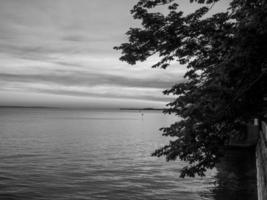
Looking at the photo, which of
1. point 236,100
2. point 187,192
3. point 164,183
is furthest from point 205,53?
point 164,183

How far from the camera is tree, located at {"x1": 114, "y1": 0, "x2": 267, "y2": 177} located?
6.20 metres

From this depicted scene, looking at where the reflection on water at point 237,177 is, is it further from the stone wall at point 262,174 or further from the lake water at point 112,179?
the stone wall at point 262,174

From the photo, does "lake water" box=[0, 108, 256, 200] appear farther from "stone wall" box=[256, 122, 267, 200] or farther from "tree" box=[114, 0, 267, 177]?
"tree" box=[114, 0, 267, 177]

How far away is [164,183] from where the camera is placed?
26.7m

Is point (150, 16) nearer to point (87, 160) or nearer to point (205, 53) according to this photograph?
point (205, 53)

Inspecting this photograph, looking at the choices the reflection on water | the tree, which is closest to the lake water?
the reflection on water

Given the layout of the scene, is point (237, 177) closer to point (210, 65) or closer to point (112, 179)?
point (112, 179)

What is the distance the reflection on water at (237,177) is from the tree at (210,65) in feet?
53.9

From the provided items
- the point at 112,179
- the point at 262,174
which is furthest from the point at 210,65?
the point at 112,179

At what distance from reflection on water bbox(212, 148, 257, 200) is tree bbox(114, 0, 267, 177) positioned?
53.9ft

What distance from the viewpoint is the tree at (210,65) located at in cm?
620

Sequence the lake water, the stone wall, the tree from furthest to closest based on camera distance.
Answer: the lake water → the stone wall → the tree

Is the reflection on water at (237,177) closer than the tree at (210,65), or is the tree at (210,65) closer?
the tree at (210,65)

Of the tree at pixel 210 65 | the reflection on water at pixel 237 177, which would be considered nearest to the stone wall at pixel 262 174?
the reflection on water at pixel 237 177
